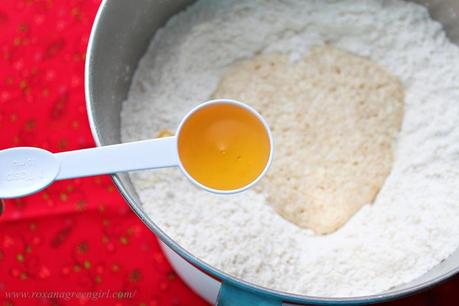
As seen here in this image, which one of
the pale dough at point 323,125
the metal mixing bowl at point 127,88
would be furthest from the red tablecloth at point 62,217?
the pale dough at point 323,125

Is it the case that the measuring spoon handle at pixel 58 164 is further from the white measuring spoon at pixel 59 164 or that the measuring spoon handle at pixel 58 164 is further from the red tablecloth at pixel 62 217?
the red tablecloth at pixel 62 217

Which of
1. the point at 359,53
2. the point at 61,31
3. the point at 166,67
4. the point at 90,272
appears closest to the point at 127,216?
the point at 90,272

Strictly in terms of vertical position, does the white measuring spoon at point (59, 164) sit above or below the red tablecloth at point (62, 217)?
above

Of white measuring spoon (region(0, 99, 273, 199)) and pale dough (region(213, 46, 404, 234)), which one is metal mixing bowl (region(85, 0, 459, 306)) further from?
pale dough (region(213, 46, 404, 234))

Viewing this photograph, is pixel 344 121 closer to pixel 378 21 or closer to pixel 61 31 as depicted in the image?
pixel 378 21

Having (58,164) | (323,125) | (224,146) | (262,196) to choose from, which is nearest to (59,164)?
(58,164)

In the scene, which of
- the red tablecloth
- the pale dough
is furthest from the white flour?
the red tablecloth
